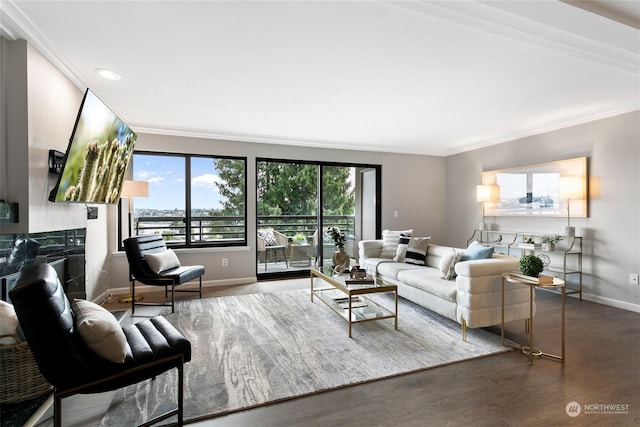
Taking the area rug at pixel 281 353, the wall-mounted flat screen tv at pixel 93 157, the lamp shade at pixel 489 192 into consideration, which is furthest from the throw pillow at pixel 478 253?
the wall-mounted flat screen tv at pixel 93 157

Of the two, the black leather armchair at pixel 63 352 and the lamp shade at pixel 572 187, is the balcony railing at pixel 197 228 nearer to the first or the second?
the black leather armchair at pixel 63 352

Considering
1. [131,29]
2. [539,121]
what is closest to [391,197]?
[539,121]

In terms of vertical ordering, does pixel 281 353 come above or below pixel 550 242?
below

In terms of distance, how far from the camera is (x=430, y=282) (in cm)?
334

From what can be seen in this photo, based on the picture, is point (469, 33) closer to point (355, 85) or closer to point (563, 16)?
point (563, 16)

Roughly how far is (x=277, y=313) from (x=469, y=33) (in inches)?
127

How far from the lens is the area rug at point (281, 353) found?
1979 mm

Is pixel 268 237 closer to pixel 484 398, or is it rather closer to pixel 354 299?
pixel 354 299

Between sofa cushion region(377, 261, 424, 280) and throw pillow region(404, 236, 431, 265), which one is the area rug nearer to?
sofa cushion region(377, 261, 424, 280)

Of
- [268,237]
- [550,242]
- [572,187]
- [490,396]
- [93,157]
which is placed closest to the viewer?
[490,396]

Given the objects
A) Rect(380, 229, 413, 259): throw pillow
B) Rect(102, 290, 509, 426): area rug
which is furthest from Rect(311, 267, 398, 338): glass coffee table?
Rect(380, 229, 413, 259): throw pillow

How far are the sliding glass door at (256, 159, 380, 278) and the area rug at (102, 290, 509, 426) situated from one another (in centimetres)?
179

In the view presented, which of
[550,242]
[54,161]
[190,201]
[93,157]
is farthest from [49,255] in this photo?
[550,242]

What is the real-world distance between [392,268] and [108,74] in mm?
3771
